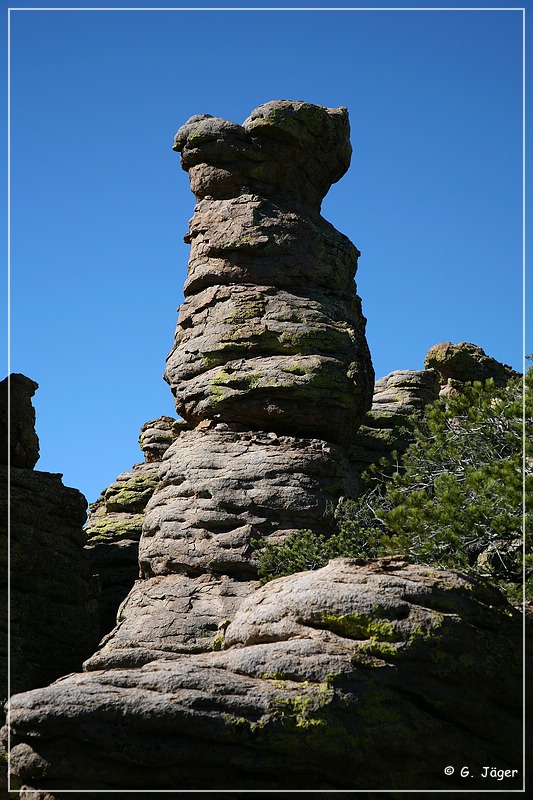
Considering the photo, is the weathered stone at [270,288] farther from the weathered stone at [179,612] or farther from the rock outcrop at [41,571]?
the rock outcrop at [41,571]

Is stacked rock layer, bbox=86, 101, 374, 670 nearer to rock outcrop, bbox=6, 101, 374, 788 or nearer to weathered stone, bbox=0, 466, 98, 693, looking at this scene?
rock outcrop, bbox=6, 101, 374, 788

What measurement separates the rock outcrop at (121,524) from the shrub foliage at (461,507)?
1329 cm

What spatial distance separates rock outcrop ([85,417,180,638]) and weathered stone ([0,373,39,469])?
5221mm

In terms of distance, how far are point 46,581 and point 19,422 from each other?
6.16 metres

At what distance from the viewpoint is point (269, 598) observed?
18.7 metres

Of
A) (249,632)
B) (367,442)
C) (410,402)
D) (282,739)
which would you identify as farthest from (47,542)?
(282,739)

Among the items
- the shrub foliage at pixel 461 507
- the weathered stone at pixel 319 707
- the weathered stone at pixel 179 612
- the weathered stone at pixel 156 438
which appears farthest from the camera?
the weathered stone at pixel 156 438

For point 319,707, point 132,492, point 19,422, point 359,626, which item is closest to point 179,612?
point 19,422

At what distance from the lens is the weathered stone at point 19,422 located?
38.3 m

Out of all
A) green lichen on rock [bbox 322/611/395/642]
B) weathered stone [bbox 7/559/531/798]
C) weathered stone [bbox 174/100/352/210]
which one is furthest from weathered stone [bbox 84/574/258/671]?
weathered stone [bbox 174/100/352/210]

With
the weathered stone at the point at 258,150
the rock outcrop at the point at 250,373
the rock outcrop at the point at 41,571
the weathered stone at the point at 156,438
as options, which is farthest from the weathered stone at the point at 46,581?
the weathered stone at the point at 258,150

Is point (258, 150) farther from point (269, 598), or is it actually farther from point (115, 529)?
point (269, 598)

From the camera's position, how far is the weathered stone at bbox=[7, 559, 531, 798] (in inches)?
625

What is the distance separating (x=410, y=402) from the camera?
4503cm
